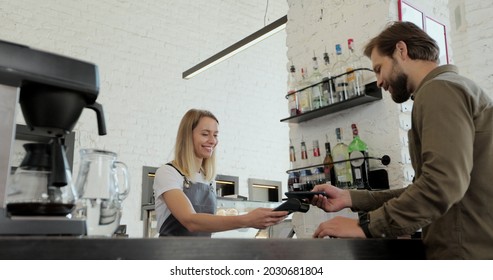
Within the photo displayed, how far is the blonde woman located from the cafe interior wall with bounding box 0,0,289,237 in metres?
2.80

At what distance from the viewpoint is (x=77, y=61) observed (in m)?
1.10

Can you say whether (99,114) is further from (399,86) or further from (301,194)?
(399,86)

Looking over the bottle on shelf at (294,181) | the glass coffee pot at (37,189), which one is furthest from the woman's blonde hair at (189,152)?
the glass coffee pot at (37,189)

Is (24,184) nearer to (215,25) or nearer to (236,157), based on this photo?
(236,157)

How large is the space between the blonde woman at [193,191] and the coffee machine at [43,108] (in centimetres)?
82

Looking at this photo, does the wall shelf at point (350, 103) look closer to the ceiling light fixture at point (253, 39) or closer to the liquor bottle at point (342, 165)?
the liquor bottle at point (342, 165)

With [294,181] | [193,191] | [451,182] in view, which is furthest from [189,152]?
[451,182]

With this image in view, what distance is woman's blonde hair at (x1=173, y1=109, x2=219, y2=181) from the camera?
2150mm

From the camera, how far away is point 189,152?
7.13ft

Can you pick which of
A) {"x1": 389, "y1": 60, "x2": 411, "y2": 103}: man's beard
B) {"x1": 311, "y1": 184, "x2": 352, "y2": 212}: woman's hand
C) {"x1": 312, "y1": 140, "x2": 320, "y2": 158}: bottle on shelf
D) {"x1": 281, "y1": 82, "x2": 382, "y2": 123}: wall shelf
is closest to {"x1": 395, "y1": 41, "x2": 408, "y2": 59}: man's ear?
{"x1": 389, "y1": 60, "x2": 411, "y2": 103}: man's beard

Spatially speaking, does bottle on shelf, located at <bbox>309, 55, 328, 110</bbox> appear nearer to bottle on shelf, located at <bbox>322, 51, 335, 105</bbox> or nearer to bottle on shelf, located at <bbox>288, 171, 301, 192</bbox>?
bottle on shelf, located at <bbox>322, 51, 335, 105</bbox>

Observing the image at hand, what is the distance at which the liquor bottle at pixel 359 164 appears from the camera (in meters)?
2.15

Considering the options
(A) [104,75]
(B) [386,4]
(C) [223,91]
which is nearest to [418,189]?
(B) [386,4]

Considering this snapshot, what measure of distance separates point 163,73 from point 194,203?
3.57 m
